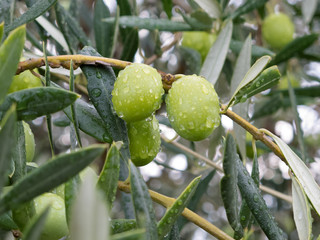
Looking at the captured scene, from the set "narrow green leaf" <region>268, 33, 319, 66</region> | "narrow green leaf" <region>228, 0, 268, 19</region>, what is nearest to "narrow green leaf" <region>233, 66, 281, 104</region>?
"narrow green leaf" <region>228, 0, 268, 19</region>

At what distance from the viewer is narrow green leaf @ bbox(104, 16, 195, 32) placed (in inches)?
66.1

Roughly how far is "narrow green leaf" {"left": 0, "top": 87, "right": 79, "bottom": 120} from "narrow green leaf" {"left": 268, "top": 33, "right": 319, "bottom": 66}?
1408 millimetres

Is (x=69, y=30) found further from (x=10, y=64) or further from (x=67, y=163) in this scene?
(x=67, y=163)

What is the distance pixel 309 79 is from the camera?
260 cm

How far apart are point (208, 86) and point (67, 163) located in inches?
18.0

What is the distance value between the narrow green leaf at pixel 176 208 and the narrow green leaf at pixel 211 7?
1.00 metres

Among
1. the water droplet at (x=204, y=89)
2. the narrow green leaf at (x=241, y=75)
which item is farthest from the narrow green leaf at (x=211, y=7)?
the water droplet at (x=204, y=89)

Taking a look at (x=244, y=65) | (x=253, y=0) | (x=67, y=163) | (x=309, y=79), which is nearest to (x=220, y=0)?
Answer: (x=253, y=0)

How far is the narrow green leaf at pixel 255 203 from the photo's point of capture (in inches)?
42.2

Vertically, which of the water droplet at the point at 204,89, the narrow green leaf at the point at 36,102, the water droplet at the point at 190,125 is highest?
the narrow green leaf at the point at 36,102

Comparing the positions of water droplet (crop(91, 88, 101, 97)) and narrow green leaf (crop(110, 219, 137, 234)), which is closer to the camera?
narrow green leaf (crop(110, 219, 137, 234))

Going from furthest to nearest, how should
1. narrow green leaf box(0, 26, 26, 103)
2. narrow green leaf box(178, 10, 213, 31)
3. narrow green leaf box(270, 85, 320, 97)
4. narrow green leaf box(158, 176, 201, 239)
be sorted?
narrow green leaf box(270, 85, 320, 97) < narrow green leaf box(178, 10, 213, 31) < narrow green leaf box(158, 176, 201, 239) < narrow green leaf box(0, 26, 26, 103)

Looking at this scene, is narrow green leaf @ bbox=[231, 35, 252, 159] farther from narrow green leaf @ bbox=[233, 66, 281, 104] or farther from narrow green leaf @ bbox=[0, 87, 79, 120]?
narrow green leaf @ bbox=[0, 87, 79, 120]

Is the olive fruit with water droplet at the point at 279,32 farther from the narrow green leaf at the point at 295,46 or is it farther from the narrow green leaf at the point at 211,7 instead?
the narrow green leaf at the point at 211,7
